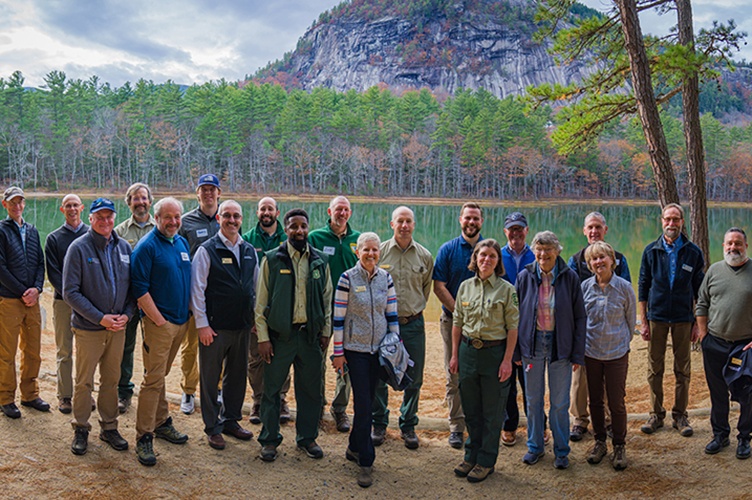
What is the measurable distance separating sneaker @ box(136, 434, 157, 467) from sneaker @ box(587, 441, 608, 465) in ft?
11.7

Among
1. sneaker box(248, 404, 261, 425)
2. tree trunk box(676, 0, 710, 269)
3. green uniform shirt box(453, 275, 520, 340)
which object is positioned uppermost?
tree trunk box(676, 0, 710, 269)

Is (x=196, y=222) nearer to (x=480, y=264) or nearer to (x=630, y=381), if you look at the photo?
(x=480, y=264)

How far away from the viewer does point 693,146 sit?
816 cm

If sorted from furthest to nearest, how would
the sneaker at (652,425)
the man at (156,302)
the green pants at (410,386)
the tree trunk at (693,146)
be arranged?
the tree trunk at (693,146), the sneaker at (652,425), the green pants at (410,386), the man at (156,302)

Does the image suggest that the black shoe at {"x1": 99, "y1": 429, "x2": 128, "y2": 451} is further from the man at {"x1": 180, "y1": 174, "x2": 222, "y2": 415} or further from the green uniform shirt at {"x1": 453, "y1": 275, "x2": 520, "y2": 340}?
the green uniform shirt at {"x1": 453, "y1": 275, "x2": 520, "y2": 340}

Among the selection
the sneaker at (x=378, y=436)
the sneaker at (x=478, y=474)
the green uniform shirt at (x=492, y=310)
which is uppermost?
the green uniform shirt at (x=492, y=310)

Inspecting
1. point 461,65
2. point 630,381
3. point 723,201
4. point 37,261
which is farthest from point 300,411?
point 461,65

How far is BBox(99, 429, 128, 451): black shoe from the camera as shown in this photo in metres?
4.27

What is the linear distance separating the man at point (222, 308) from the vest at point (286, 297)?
366mm

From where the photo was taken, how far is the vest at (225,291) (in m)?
4.54

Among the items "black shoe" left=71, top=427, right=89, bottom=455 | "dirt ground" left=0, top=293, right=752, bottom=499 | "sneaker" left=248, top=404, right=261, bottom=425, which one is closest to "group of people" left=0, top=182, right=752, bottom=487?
"black shoe" left=71, top=427, right=89, bottom=455

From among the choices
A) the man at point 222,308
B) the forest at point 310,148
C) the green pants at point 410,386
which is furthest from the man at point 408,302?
the forest at point 310,148

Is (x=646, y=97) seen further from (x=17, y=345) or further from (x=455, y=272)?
(x=17, y=345)

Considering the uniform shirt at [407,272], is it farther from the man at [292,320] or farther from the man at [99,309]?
the man at [99,309]
